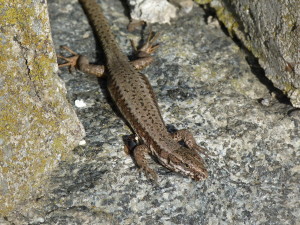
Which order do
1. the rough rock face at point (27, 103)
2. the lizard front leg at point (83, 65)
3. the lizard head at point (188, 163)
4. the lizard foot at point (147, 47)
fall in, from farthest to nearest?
the lizard foot at point (147, 47) → the lizard front leg at point (83, 65) → the lizard head at point (188, 163) → the rough rock face at point (27, 103)

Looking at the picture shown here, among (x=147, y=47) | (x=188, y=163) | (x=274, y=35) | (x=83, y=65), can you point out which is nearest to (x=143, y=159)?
(x=188, y=163)

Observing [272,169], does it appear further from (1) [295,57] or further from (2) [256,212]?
(1) [295,57]

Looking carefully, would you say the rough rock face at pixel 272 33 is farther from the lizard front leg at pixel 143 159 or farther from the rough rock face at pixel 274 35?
the lizard front leg at pixel 143 159

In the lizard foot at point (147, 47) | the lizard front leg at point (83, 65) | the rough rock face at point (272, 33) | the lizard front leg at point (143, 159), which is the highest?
the rough rock face at point (272, 33)

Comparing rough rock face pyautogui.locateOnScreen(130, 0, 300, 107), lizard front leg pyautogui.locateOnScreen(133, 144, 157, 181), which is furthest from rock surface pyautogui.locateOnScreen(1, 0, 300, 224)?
rough rock face pyautogui.locateOnScreen(130, 0, 300, 107)

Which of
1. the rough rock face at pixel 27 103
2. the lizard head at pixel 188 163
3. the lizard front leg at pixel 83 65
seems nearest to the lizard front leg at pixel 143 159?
the lizard head at pixel 188 163

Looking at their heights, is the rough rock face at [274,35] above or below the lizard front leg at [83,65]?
above

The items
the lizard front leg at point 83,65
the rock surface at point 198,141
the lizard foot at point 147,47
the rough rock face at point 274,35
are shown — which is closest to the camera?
the rock surface at point 198,141
